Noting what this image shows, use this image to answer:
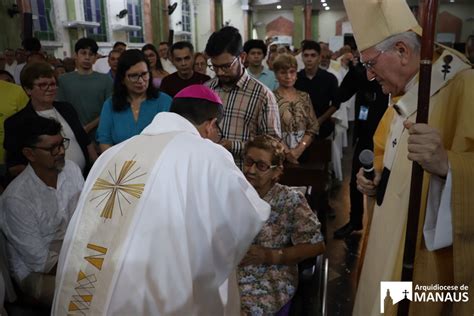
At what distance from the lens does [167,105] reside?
10.1 ft

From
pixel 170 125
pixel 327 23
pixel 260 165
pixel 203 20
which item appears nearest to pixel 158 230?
pixel 170 125

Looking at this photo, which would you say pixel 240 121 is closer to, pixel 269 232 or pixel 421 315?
pixel 269 232

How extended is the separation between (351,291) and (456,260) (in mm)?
1851

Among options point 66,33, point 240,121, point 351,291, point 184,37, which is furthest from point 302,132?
point 184,37

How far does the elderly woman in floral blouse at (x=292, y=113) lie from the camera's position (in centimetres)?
359

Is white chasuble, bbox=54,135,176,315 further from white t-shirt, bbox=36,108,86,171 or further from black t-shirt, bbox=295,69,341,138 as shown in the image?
black t-shirt, bbox=295,69,341,138

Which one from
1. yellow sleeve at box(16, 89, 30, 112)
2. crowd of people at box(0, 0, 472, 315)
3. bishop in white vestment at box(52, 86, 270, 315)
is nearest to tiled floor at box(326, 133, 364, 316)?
crowd of people at box(0, 0, 472, 315)

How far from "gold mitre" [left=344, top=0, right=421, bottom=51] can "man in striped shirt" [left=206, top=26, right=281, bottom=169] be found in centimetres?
104

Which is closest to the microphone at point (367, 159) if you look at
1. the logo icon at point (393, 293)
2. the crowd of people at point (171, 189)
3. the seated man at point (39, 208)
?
the crowd of people at point (171, 189)

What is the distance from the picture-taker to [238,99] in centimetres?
271

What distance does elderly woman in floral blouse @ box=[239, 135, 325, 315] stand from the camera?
202 cm

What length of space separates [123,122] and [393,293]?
209 cm

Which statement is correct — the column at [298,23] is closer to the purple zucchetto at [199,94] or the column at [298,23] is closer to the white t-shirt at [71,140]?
the white t-shirt at [71,140]

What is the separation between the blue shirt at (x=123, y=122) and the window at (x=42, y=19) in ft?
23.0
